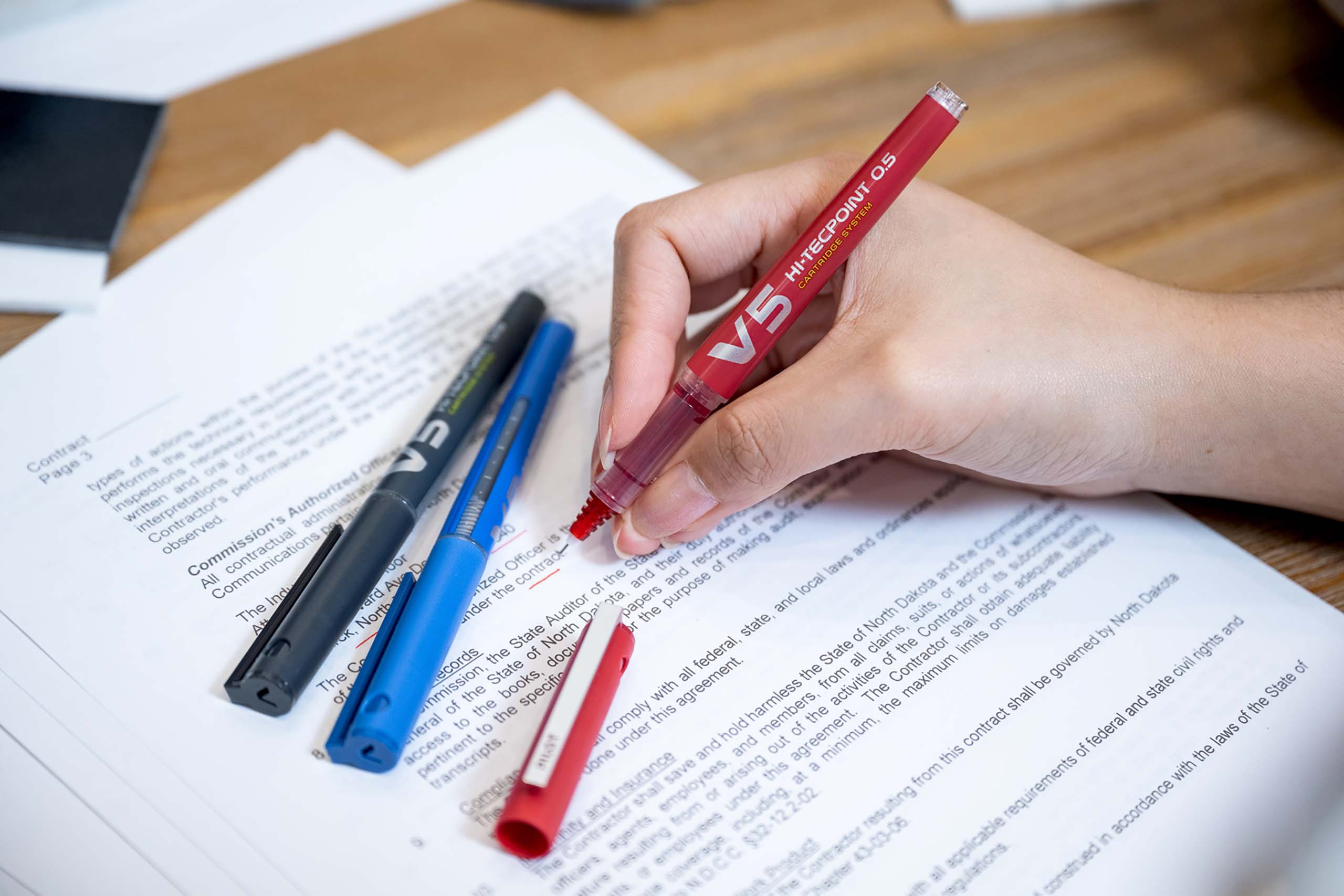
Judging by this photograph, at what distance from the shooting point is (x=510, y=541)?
0.55m

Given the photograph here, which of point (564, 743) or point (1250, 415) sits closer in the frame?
point (564, 743)

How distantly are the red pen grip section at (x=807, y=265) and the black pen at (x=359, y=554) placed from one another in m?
0.15

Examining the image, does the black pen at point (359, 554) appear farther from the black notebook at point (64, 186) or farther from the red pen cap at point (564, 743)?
the black notebook at point (64, 186)

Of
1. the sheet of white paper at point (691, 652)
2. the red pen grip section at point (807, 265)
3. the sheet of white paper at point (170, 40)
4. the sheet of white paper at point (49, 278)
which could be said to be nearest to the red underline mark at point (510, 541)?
the sheet of white paper at point (691, 652)

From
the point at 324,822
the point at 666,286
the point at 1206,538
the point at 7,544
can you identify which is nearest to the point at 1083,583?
the point at 1206,538

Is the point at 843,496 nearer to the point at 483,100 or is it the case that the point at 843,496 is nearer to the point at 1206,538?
the point at 1206,538

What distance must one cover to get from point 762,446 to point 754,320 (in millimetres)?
69

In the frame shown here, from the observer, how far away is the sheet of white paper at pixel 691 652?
44 centimetres

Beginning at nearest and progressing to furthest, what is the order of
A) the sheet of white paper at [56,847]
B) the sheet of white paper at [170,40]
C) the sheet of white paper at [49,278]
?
the sheet of white paper at [56,847]
the sheet of white paper at [49,278]
the sheet of white paper at [170,40]

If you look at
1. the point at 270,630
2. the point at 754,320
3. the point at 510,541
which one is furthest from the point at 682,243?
the point at 270,630

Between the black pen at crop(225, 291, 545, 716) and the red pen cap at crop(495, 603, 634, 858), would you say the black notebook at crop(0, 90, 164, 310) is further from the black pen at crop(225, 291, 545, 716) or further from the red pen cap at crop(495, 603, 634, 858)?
the red pen cap at crop(495, 603, 634, 858)

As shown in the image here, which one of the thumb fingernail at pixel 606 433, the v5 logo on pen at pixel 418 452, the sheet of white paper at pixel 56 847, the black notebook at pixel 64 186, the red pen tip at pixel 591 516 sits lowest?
the sheet of white paper at pixel 56 847

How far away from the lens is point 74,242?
2.15 ft

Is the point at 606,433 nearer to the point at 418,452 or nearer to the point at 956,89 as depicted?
the point at 418,452
